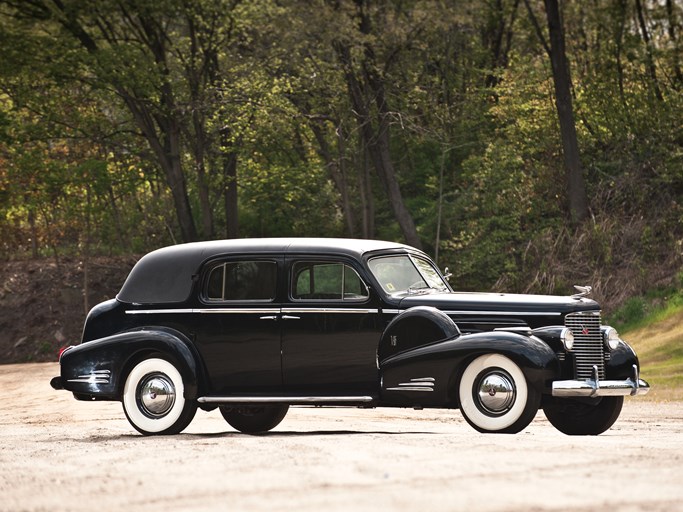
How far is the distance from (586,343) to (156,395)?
4491mm

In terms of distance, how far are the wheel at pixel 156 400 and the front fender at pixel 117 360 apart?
0.40ft

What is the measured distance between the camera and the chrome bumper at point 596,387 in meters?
11.4

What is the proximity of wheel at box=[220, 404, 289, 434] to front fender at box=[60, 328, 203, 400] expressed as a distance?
4.95 ft

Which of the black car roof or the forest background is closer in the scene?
the black car roof

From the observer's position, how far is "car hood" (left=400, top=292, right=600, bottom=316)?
39.1 feet

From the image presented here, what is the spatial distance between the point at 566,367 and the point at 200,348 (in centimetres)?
378

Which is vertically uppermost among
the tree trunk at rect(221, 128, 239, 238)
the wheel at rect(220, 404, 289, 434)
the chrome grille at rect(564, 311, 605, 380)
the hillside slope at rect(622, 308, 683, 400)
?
the tree trunk at rect(221, 128, 239, 238)

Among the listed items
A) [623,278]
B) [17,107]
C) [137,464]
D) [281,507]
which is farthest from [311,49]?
[281,507]

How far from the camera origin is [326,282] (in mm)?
12539

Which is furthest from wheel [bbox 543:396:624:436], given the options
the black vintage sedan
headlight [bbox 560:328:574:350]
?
headlight [bbox 560:328:574:350]

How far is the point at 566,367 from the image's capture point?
11.7 meters

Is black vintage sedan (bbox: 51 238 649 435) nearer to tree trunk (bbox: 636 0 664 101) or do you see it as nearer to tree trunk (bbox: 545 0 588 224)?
tree trunk (bbox: 545 0 588 224)

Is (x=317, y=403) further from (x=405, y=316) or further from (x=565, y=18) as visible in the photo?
(x=565, y=18)

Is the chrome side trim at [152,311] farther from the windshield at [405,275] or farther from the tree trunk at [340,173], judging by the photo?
the tree trunk at [340,173]
